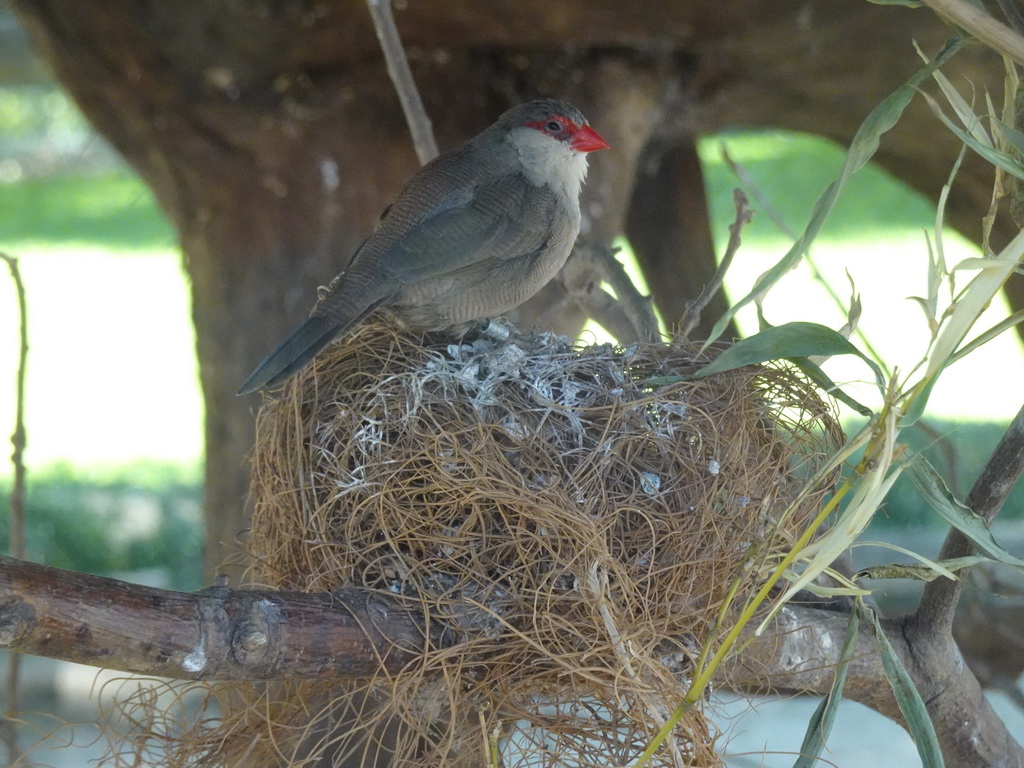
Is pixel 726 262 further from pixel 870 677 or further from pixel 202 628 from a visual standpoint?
pixel 202 628

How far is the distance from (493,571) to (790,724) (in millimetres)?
3153

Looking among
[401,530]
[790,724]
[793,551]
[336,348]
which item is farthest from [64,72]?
[790,724]

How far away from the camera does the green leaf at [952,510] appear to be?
1622 millimetres

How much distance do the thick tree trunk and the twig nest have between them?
1.27 meters

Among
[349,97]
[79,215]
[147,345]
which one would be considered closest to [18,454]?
[349,97]

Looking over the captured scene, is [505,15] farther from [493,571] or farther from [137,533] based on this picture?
[137,533]

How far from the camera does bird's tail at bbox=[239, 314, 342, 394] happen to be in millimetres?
2094

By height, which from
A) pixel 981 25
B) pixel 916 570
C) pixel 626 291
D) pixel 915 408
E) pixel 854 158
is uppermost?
pixel 981 25

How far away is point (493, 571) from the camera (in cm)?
188

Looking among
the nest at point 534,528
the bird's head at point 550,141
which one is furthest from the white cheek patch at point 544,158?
the nest at point 534,528

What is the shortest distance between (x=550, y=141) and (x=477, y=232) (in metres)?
0.33

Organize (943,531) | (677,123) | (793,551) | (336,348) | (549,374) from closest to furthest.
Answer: (793,551), (549,374), (336,348), (677,123), (943,531)

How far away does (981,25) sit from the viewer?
4.58 ft

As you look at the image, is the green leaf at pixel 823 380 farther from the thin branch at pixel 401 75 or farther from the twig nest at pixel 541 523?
the thin branch at pixel 401 75
